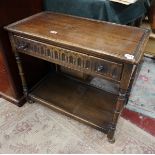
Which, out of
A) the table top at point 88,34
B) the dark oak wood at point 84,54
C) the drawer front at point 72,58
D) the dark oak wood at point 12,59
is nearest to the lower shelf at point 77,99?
the dark oak wood at point 84,54

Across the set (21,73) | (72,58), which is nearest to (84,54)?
(72,58)

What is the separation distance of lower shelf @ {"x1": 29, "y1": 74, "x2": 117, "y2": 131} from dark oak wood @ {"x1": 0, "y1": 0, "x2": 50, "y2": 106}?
0.11m

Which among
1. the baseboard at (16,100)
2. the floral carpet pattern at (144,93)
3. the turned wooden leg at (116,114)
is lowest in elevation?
the floral carpet pattern at (144,93)

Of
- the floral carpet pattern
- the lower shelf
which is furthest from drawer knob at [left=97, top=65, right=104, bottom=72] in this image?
the floral carpet pattern

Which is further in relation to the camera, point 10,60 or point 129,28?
point 10,60

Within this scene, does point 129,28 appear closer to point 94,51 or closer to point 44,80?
point 94,51

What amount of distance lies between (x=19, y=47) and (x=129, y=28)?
2.23 feet

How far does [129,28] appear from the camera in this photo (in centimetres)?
109

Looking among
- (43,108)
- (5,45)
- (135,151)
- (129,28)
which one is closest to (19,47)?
(5,45)

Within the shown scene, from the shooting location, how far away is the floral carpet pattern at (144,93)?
1.46 meters

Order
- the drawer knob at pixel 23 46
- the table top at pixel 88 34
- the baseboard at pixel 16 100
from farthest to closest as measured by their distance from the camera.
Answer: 1. the baseboard at pixel 16 100
2. the drawer knob at pixel 23 46
3. the table top at pixel 88 34

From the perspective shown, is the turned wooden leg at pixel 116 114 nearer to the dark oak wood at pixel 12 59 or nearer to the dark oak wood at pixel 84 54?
the dark oak wood at pixel 84 54

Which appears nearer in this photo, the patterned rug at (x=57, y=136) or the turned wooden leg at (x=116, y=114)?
the turned wooden leg at (x=116, y=114)

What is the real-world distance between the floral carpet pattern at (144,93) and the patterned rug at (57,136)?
191 millimetres
